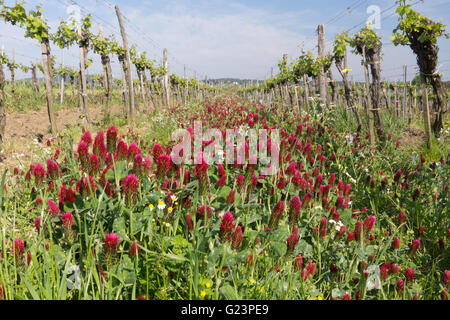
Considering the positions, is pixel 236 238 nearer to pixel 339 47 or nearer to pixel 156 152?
pixel 156 152

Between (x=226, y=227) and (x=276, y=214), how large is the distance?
0.38 meters

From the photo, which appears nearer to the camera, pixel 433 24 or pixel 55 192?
pixel 55 192

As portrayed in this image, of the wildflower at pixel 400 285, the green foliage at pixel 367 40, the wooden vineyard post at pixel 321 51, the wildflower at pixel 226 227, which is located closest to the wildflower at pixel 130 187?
the wildflower at pixel 226 227

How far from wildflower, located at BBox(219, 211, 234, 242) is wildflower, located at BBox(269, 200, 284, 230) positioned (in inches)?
13.3

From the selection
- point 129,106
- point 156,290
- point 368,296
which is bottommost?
point 368,296

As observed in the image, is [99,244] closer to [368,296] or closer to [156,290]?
[156,290]

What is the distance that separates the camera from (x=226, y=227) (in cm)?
153

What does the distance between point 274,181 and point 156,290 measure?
1.25 metres

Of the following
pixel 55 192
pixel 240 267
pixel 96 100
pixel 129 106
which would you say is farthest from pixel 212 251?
pixel 96 100

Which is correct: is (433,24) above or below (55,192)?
above

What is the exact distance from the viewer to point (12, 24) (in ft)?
23.2

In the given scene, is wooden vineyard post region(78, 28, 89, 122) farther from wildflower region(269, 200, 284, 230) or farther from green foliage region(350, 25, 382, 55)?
wildflower region(269, 200, 284, 230)

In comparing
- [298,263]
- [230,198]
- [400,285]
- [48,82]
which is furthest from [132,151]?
[48,82]
